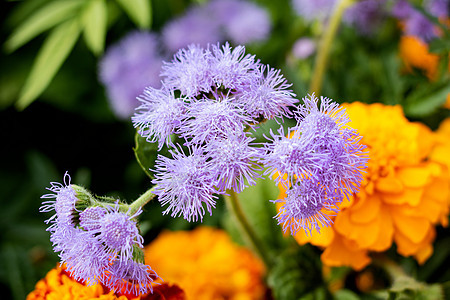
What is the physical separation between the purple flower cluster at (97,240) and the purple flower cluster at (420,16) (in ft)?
2.10

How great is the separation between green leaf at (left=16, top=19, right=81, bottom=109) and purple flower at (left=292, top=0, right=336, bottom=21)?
40cm

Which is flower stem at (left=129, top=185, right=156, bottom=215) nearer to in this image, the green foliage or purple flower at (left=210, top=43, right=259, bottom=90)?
purple flower at (left=210, top=43, right=259, bottom=90)

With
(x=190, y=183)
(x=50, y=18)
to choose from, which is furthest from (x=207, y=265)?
(x=50, y=18)

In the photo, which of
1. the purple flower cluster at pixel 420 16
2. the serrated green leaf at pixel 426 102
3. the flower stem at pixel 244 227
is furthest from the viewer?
the purple flower cluster at pixel 420 16

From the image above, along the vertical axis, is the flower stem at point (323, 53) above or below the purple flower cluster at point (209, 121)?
below

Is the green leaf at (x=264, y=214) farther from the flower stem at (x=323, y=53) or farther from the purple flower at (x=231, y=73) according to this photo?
the purple flower at (x=231, y=73)

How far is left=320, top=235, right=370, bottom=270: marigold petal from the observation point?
0.54 m

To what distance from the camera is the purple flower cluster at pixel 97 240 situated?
0.40 m

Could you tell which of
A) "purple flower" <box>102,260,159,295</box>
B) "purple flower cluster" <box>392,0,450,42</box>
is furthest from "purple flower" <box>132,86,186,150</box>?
"purple flower cluster" <box>392,0,450,42</box>

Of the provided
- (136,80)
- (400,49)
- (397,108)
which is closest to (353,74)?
(400,49)

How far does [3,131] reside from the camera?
0.96 m

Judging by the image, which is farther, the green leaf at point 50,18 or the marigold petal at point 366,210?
the green leaf at point 50,18

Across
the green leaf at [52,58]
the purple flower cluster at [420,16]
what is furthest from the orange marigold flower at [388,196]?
the green leaf at [52,58]

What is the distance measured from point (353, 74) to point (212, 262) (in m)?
0.42
